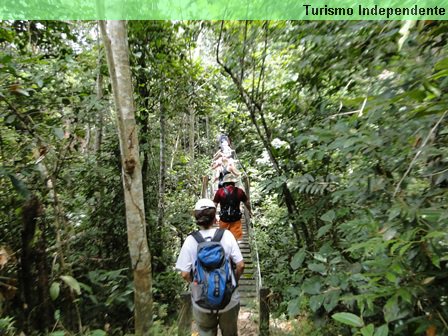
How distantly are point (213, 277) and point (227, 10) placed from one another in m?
2.38

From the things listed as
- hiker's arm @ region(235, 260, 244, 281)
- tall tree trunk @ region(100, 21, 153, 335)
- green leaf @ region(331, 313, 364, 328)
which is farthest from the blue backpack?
green leaf @ region(331, 313, 364, 328)

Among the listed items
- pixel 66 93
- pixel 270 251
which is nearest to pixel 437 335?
pixel 66 93

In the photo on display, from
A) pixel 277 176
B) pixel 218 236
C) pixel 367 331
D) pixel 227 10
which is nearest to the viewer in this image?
pixel 367 331

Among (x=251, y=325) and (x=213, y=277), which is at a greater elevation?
(x=213, y=277)

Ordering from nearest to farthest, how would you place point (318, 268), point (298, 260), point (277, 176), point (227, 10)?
point (318, 268)
point (298, 260)
point (277, 176)
point (227, 10)

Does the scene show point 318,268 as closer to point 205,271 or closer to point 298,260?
point 298,260

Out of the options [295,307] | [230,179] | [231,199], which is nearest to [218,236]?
[295,307]

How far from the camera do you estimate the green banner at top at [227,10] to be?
1341mm

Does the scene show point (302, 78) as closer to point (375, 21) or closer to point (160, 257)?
point (375, 21)

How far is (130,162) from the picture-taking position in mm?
2053

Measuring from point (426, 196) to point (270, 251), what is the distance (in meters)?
4.53

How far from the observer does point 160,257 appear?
4004 mm

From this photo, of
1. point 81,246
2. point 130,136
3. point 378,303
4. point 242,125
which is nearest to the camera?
point 378,303

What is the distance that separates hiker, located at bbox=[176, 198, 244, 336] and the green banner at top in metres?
1.56
